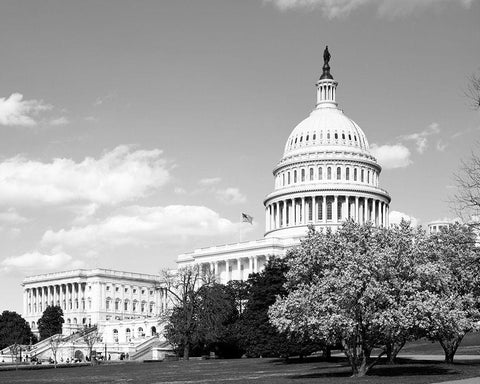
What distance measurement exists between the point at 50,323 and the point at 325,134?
69.6 m

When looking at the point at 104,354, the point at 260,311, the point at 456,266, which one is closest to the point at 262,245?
the point at 104,354

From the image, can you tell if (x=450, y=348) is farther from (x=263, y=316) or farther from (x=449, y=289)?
(x=263, y=316)

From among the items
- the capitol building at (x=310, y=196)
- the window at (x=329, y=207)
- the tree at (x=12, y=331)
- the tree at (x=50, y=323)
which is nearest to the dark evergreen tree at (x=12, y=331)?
the tree at (x=12, y=331)

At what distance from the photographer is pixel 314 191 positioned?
173875 mm

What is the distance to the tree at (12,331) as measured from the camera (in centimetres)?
15650

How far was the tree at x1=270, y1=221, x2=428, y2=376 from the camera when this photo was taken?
49000mm

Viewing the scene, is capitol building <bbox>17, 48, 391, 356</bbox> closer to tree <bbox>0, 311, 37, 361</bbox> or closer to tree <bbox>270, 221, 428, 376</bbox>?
tree <bbox>0, 311, 37, 361</bbox>

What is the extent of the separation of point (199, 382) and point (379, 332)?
10.9m

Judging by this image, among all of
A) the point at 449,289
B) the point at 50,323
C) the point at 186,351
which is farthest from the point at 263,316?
the point at 50,323

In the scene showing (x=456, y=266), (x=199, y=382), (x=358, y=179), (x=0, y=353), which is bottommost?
(x=0, y=353)

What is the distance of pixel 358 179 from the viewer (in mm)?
179875

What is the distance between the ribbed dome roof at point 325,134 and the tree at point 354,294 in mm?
127515

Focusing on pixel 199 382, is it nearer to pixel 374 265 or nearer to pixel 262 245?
pixel 374 265

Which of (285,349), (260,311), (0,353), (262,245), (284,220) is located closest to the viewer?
(285,349)
